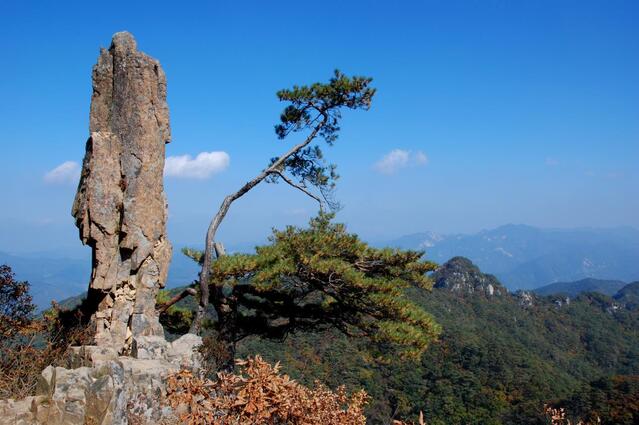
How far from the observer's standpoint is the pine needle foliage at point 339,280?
7.29m

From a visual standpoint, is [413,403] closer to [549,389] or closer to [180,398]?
[549,389]

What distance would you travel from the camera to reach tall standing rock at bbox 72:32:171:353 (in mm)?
6520

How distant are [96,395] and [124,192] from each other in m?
3.23

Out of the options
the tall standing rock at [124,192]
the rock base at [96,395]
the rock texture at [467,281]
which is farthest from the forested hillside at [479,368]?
the rock texture at [467,281]

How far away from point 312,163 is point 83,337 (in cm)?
485

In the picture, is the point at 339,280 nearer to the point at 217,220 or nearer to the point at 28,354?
the point at 217,220

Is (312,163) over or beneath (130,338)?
over

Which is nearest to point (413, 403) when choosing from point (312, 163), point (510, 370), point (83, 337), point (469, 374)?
point (469, 374)

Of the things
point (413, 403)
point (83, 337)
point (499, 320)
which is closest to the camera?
point (83, 337)

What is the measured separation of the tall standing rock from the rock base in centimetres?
137

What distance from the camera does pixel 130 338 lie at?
668 centimetres

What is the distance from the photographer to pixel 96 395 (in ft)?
13.5

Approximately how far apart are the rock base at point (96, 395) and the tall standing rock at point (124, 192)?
4.48ft

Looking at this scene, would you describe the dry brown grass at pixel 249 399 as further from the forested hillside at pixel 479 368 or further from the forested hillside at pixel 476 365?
the forested hillside at pixel 476 365
